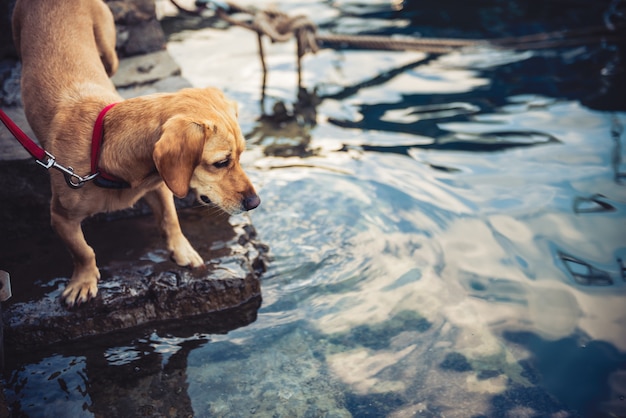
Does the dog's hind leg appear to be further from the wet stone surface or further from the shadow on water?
the shadow on water

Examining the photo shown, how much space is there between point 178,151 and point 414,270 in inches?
84.9

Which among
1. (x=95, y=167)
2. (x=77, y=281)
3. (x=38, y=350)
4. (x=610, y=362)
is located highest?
(x=95, y=167)

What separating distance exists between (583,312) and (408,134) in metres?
2.92

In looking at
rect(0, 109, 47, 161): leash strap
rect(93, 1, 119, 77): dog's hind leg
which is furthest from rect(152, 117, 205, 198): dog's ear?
rect(93, 1, 119, 77): dog's hind leg

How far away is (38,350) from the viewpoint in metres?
3.37

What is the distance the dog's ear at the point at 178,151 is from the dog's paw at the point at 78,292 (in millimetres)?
1052

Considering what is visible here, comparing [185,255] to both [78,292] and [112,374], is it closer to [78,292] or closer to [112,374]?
[78,292]

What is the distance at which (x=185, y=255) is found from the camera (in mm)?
3678

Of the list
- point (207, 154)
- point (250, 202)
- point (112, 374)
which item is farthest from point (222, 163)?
point (112, 374)

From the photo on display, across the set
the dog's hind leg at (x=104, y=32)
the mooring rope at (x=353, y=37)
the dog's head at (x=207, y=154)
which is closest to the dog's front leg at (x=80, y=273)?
the dog's head at (x=207, y=154)

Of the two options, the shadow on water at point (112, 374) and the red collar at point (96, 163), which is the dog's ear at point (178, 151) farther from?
the shadow on water at point (112, 374)

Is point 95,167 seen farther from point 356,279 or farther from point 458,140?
point 458,140

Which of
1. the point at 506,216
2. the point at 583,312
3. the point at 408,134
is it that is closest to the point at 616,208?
the point at 506,216

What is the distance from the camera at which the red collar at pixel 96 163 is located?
9.76ft
